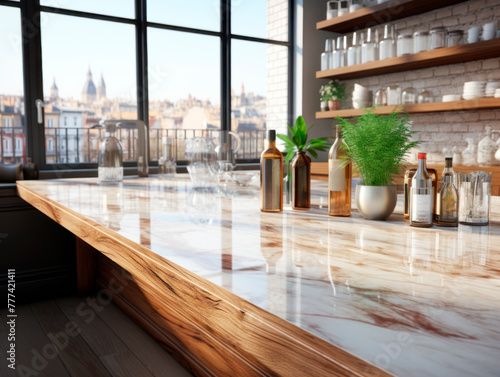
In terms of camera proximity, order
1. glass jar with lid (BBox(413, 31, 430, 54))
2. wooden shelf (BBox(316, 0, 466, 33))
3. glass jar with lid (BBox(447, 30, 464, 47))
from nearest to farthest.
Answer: glass jar with lid (BBox(447, 30, 464, 47))
glass jar with lid (BBox(413, 31, 430, 54))
wooden shelf (BBox(316, 0, 466, 33))

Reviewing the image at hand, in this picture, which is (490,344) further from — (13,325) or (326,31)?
(326,31)

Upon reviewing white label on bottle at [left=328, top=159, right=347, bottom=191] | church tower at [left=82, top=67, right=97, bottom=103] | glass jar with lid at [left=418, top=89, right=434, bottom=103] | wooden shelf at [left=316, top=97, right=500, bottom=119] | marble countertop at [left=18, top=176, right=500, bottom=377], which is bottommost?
marble countertop at [left=18, top=176, right=500, bottom=377]

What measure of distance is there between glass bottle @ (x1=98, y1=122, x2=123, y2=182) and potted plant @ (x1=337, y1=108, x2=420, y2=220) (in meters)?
1.52

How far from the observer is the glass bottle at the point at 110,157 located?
2.31 metres

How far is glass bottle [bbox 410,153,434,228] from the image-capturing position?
1010mm

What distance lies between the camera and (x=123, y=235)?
37.3 inches

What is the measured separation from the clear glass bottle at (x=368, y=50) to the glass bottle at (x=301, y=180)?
10.5 feet

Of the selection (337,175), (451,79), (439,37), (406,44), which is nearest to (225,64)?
(406,44)

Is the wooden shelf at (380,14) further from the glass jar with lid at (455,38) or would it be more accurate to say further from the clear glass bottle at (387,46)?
the glass jar with lid at (455,38)

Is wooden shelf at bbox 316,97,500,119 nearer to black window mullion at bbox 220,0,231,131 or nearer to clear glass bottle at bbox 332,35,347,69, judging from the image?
clear glass bottle at bbox 332,35,347,69

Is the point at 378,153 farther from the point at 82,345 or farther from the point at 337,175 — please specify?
the point at 82,345

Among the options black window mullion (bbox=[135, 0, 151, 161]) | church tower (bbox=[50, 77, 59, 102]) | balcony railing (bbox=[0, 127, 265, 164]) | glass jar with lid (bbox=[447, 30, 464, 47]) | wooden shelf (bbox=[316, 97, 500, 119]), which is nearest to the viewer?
wooden shelf (bbox=[316, 97, 500, 119])

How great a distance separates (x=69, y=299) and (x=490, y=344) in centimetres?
272

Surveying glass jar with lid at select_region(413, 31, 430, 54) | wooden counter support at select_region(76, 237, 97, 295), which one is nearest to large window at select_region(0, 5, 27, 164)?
wooden counter support at select_region(76, 237, 97, 295)
